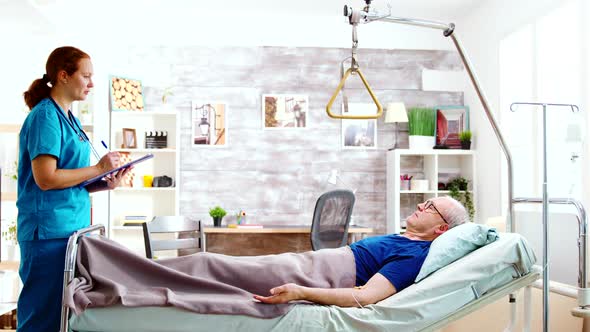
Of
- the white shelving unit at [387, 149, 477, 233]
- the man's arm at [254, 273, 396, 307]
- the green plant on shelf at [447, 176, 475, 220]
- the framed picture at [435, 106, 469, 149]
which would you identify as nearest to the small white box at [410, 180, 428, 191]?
the white shelving unit at [387, 149, 477, 233]

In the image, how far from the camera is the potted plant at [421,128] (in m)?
5.74

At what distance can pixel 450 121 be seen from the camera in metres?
5.83

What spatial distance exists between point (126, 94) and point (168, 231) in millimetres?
2463

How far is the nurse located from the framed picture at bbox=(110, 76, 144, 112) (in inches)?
128

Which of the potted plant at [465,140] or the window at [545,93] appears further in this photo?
the potted plant at [465,140]

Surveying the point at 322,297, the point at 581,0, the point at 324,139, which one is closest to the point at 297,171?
the point at 324,139

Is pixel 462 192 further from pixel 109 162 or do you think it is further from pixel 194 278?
pixel 109 162

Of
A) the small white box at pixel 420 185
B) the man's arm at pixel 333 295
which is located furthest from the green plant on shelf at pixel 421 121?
the man's arm at pixel 333 295

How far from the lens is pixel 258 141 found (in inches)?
229

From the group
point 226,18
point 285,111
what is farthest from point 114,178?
point 226,18

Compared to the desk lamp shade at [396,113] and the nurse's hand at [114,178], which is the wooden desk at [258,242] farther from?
the nurse's hand at [114,178]

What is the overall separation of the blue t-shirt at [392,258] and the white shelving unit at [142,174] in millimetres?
3276

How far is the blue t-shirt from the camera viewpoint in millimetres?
2291

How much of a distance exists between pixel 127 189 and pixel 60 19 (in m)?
1.57
